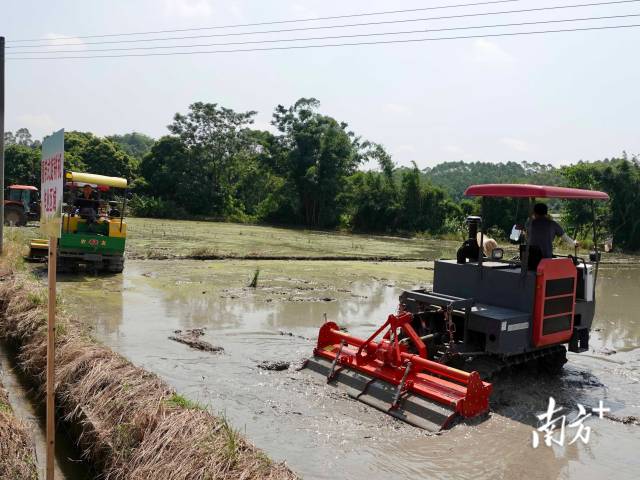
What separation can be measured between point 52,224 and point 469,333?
4.93 metres

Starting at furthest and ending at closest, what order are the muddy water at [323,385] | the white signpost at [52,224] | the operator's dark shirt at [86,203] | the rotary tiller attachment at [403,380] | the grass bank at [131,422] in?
the operator's dark shirt at [86,203] < the rotary tiller attachment at [403,380] < the muddy water at [323,385] < the grass bank at [131,422] < the white signpost at [52,224]

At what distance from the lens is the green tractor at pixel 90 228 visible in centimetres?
1454

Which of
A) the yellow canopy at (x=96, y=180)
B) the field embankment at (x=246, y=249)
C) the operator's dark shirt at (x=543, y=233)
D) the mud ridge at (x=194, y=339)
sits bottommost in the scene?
the mud ridge at (x=194, y=339)

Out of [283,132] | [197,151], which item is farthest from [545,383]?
[197,151]

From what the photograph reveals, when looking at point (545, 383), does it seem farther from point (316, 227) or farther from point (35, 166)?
point (35, 166)

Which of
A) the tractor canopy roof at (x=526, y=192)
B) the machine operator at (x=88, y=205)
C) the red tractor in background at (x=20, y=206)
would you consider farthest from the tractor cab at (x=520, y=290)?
the red tractor in background at (x=20, y=206)

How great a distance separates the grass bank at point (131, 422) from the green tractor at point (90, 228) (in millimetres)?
7259

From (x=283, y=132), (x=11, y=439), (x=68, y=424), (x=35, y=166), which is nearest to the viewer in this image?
(x=11, y=439)

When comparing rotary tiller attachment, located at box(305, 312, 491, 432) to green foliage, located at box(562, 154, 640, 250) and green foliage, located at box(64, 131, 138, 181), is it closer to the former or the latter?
green foliage, located at box(562, 154, 640, 250)

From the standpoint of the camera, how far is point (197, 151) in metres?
48.6

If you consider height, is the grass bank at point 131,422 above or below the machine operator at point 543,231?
below

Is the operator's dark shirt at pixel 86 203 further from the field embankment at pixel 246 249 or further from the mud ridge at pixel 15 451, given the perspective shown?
the mud ridge at pixel 15 451

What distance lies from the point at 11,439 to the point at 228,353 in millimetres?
4241

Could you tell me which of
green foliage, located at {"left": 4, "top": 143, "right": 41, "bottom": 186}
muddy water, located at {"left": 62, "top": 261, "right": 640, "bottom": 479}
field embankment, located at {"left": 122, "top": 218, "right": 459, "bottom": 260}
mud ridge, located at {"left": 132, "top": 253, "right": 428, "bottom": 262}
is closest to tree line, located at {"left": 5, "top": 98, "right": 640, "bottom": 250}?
green foliage, located at {"left": 4, "top": 143, "right": 41, "bottom": 186}
